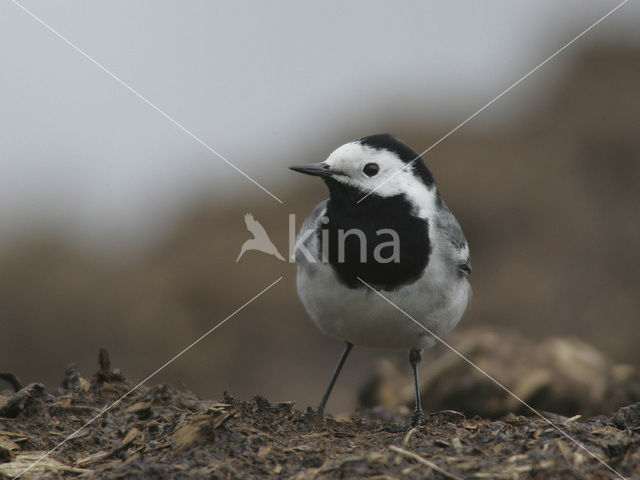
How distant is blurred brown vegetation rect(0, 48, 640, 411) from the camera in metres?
10.3

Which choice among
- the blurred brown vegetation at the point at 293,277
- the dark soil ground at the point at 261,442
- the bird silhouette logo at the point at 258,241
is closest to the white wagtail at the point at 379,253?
the dark soil ground at the point at 261,442

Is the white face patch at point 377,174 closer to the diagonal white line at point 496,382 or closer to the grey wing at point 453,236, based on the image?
the grey wing at point 453,236

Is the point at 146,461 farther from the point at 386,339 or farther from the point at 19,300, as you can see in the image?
the point at 19,300

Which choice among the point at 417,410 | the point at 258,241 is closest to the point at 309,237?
the point at 417,410

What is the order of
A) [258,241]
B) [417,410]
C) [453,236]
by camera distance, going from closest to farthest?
[417,410] → [453,236] → [258,241]

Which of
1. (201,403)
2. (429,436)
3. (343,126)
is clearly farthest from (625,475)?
(343,126)

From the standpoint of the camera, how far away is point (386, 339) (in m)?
5.61

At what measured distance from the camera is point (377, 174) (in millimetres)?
5527

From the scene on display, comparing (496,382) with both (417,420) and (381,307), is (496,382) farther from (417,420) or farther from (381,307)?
(381,307)

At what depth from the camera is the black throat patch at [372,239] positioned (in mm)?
5328

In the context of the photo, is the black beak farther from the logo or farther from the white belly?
the white belly

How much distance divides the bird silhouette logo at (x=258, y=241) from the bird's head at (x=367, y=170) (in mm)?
6653

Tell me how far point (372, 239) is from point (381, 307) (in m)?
0.43

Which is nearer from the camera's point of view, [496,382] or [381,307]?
[381,307]
